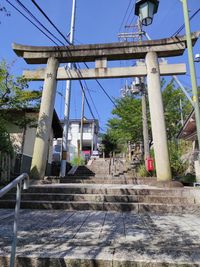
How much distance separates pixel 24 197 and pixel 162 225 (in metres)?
3.39

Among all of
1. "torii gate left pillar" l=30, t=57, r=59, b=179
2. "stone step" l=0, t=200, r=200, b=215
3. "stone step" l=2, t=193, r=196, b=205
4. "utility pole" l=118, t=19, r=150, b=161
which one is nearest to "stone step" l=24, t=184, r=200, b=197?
"stone step" l=2, t=193, r=196, b=205

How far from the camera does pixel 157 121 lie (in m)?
7.56

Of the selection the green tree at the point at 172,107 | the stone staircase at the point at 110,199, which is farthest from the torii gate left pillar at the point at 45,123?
the green tree at the point at 172,107

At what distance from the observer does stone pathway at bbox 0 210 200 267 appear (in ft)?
7.95

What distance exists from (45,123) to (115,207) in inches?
157

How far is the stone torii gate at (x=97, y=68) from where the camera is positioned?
25.2 ft

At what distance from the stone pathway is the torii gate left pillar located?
2956 millimetres

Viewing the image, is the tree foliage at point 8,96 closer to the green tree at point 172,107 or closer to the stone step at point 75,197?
the stone step at point 75,197

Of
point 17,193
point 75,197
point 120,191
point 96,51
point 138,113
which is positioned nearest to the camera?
point 17,193

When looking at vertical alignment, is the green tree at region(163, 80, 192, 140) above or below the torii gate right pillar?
above

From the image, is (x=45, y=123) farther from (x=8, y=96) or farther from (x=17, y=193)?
(x=17, y=193)

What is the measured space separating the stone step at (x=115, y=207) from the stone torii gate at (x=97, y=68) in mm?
2305

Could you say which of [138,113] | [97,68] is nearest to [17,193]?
[97,68]

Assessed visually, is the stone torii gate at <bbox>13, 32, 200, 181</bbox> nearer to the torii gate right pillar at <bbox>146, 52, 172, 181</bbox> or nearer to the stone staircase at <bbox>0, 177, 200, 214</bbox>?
the torii gate right pillar at <bbox>146, 52, 172, 181</bbox>
